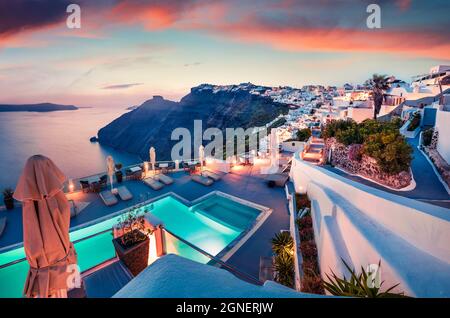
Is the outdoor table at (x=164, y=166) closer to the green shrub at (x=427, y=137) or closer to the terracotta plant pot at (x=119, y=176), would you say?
the terracotta plant pot at (x=119, y=176)

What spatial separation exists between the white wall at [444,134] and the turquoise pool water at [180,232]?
361 inches

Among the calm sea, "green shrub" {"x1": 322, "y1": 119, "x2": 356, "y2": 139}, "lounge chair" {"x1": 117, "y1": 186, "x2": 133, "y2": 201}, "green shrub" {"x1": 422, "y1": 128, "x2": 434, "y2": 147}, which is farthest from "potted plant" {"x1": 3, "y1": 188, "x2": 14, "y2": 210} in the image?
the calm sea

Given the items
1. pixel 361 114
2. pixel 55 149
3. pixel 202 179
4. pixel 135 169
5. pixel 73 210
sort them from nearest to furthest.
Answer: pixel 73 210 < pixel 202 179 < pixel 135 169 < pixel 361 114 < pixel 55 149

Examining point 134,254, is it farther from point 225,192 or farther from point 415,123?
point 415,123

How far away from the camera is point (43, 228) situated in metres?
3.22

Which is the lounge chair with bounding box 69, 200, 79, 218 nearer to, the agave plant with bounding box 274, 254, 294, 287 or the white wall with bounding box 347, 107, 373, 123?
the agave plant with bounding box 274, 254, 294, 287

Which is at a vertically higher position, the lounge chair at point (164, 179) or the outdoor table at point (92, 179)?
the outdoor table at point (92, 179)

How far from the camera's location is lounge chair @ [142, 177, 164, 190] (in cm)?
1090

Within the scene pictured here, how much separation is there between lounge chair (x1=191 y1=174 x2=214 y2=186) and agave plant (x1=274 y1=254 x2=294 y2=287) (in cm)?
655

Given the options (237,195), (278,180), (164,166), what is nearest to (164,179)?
(164,166)

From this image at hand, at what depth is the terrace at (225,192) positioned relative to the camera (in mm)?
6262

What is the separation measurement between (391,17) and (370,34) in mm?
672

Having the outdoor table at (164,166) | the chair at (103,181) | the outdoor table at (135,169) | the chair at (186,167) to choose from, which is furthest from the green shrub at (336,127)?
the chair at (103,181)

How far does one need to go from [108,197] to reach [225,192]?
514 cm
